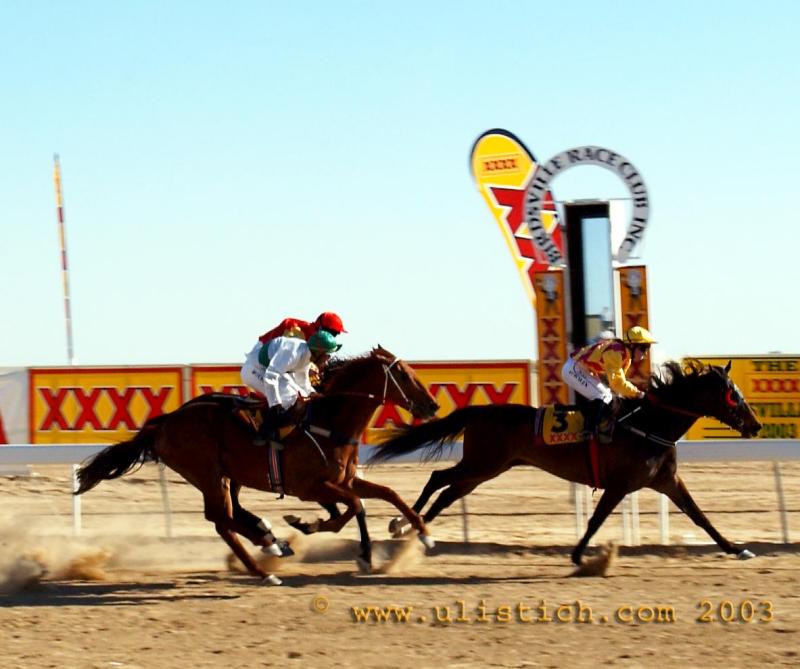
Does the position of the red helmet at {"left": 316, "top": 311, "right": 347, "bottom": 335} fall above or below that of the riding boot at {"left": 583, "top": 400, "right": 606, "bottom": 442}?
above

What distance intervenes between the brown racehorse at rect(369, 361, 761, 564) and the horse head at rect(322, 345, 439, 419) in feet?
2.91

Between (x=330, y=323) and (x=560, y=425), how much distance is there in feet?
6.42

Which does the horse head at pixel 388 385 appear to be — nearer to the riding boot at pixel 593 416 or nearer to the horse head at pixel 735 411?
the riding boot at pixel 593 416

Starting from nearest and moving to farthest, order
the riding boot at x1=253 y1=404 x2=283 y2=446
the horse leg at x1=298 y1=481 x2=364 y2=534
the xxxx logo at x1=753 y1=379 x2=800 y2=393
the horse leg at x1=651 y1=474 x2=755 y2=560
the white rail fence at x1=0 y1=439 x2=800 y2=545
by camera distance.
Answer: the horse leg at x1=298 y1=481 x2=364 y2=534 → the riding boot at x1=253 y1=404 x2=283 y2=446 → the horse leg at x1=651 y1=474 x2=755 y2=560 → the white rail fence at x1=0 y1=439 x2=800 y2=545 → the xxxx logo at x1=753 y1=379 x2=800 y2=393

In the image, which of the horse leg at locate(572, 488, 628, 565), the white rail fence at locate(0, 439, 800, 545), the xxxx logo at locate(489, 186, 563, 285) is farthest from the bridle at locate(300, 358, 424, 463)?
the xxxx logo at locate(489, 186, 563, 285)

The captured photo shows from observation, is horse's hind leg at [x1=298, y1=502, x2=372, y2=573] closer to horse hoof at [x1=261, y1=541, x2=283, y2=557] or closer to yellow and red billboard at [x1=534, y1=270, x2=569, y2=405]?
horse hoof at [x1=261, y1=541, x2=283, y2=557]

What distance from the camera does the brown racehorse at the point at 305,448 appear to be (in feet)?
31.3

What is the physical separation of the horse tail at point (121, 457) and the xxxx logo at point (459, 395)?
359 centimetres

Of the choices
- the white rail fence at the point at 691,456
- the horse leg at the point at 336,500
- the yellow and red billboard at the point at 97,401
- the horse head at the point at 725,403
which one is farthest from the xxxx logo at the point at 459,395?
the horse leg at the point at 336,500

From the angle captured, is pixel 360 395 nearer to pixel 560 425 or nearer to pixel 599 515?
pixel 560 425

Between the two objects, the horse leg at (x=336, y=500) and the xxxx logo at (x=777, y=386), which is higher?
the xxxx logo at (x=777, y=386)

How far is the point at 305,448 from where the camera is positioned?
9633 mm

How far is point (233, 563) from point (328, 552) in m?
0.99

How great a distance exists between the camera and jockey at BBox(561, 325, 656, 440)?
33.4ft
